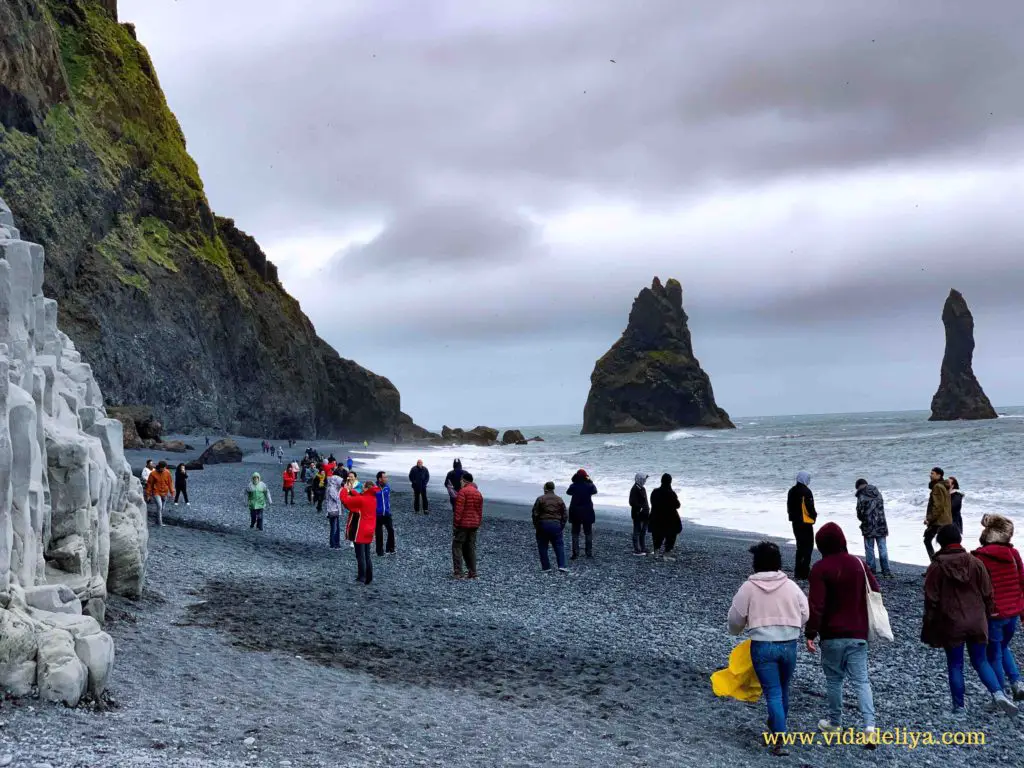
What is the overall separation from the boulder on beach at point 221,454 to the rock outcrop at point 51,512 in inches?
1892

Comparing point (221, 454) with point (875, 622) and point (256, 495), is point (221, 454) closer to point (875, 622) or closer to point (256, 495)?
point (256, 495)

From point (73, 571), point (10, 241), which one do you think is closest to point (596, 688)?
point (73, 571)

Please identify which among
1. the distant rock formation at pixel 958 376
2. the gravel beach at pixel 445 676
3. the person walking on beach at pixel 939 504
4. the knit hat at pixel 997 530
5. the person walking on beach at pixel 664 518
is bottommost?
the gravel beach at pixel 445 676

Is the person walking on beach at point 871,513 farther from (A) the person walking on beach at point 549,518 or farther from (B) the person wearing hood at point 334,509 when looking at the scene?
(B) the person wearing hood at point 334,509

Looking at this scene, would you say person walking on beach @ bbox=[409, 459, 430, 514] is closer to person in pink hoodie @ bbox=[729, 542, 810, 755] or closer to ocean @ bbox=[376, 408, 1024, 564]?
ocean @ bbox=[376, 408, 1024, 564]

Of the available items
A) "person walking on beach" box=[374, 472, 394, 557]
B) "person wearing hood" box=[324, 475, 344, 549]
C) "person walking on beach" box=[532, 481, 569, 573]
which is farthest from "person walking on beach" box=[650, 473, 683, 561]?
"person wearing hood" box=[324, 475, 344, 549]

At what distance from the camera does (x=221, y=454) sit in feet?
204

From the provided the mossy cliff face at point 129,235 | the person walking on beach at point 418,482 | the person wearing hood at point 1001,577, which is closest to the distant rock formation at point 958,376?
the mossy cliff face at point 129,235

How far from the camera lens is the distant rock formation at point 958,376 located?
7416 inches

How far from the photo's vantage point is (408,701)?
372 inches

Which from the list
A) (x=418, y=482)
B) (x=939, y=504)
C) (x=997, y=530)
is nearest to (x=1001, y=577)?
(x=997, y=530)

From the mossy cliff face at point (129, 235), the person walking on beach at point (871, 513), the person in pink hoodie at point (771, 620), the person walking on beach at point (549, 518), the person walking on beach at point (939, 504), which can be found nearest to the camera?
the person in pink hoodie at point (771, 620)

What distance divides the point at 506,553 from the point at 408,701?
1237 centimetres

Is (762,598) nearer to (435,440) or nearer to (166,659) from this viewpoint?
(166,659)
